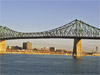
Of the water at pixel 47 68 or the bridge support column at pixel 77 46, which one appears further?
the bridge support column at pixel 77 46

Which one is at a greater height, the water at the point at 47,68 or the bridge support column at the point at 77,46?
the bridge support column at the point at 77,46

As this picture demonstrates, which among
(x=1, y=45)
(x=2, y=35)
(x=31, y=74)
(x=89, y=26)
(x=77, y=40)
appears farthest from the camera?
(x=2, y=35)

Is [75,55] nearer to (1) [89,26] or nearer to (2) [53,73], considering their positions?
(1) [89,26]

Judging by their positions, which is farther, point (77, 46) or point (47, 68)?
point (77, 46)

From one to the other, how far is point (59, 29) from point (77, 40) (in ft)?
46.9

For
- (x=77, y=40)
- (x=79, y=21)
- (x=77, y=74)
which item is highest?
(x=79, y=21)

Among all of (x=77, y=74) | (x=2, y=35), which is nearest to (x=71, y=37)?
(x=2, y=35)

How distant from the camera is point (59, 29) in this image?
107 meters

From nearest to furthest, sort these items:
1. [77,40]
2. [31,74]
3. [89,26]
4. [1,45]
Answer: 1. [31,74]
2. [77,40]
3. [89,26]
4. [1,45]

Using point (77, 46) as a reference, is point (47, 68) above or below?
below

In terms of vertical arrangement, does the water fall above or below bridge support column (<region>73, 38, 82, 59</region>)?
below

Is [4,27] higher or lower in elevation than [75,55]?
higher

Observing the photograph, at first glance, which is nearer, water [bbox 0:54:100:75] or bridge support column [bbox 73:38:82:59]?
water [bbox 0:54:100:75]

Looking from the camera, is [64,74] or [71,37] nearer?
[64,74]
